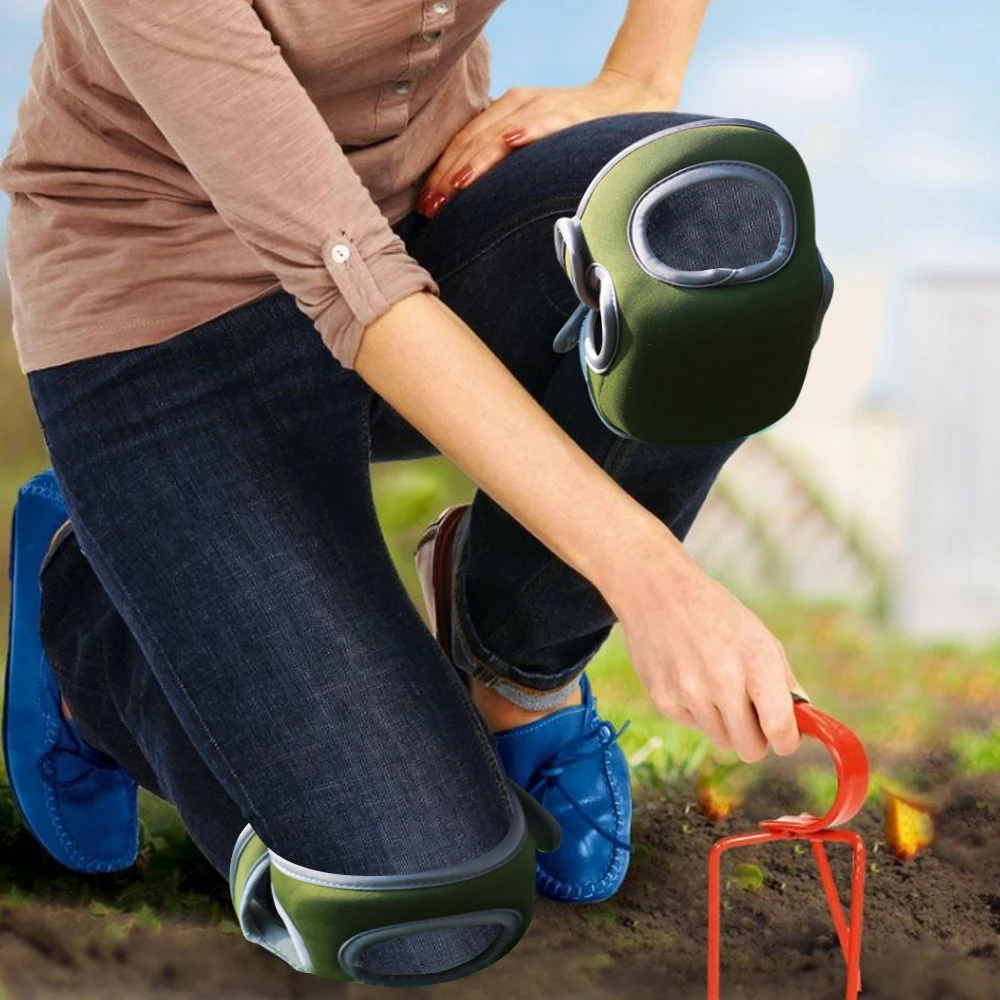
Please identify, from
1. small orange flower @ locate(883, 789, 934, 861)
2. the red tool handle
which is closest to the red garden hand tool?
the red tool handle

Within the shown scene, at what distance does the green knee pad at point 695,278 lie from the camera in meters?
1.15

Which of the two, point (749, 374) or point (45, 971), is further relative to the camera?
point (45, 971)

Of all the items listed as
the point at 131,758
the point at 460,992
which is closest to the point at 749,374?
the point at 460,992

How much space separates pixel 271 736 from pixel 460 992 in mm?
289

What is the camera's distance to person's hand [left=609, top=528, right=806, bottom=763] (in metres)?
0.91

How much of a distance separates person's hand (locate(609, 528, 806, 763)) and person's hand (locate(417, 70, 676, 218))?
56cm

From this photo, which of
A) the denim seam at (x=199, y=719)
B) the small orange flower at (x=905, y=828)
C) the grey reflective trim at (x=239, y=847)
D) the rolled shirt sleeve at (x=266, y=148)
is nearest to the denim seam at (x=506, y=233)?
the rolled shirt sleeve at (x=266, y=148)

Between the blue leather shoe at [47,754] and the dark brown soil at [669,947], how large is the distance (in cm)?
11

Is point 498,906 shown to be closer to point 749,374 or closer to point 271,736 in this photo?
point 271,736

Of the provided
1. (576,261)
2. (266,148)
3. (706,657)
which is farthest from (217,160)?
(706,657)

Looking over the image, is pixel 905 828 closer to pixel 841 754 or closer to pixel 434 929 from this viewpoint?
pixel 434 929

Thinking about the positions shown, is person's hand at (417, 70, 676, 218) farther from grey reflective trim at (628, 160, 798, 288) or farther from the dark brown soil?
the dark brown soil

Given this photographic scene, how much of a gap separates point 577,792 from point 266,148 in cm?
73

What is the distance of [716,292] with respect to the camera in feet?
3.81
